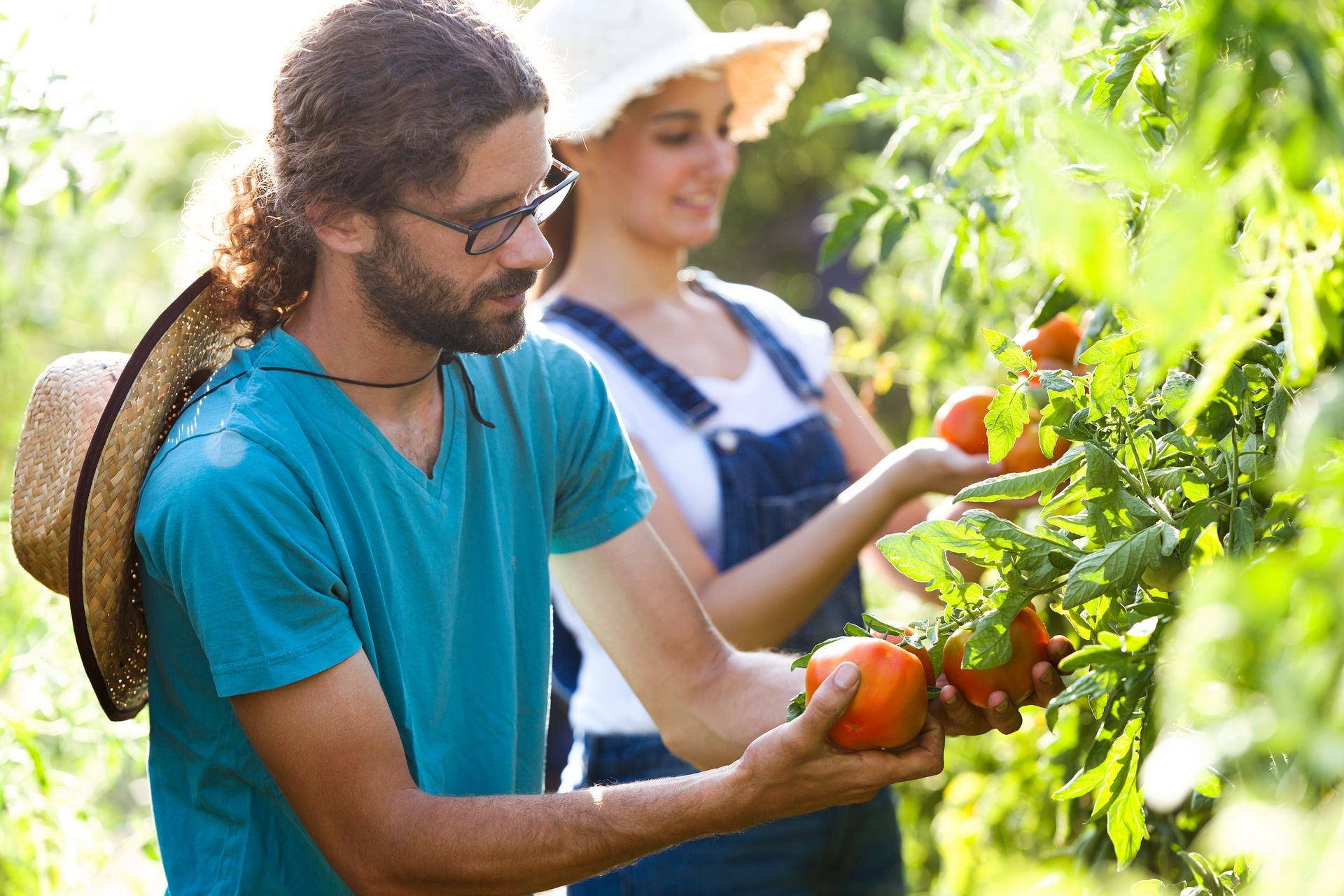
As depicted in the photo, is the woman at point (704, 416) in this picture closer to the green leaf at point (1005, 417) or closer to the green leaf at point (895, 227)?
the green leaf at point (895, 227)

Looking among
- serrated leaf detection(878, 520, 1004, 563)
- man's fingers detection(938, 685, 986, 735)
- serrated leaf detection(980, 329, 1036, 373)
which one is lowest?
man's fingers detection(938, 685, 986, 735)

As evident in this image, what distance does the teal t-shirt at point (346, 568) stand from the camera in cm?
130

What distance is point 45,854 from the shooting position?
2.00 meters

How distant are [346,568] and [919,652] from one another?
0.64 meters

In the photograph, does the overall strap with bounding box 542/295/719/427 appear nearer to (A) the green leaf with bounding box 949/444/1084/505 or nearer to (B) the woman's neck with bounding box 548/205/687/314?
(B) the woman's neck with bounding box 548/205/687/314

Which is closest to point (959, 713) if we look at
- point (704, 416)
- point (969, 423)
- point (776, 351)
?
point (969, 423)

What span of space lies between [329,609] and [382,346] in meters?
0.36

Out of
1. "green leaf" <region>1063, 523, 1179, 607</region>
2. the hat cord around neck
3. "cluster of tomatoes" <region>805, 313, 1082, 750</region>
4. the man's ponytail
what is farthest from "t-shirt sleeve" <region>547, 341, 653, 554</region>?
"green leaf" <region>1063, 523, 1179, 607</region>

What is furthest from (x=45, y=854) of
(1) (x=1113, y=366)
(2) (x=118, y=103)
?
(1) (x=1113, y=366)

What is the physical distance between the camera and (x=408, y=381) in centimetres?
157

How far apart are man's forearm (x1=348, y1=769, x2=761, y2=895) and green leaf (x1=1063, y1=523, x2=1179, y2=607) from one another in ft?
1.48

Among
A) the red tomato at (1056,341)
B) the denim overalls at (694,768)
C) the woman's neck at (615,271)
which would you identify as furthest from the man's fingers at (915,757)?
the woman's neck at (615,271)

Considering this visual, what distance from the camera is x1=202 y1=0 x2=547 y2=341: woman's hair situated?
146 cm

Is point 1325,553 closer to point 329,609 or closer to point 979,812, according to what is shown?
point 329,609
